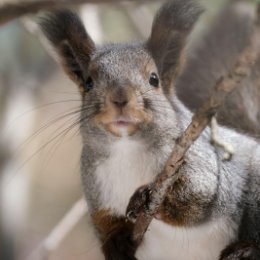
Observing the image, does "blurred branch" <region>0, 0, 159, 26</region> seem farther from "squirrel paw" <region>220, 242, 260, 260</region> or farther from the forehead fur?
"squirrel paw" <region>220, 242, 260, 260</region>

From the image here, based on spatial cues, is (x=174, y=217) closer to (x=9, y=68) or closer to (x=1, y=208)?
(x=1, y=208)

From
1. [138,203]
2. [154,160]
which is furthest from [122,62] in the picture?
[138,203]

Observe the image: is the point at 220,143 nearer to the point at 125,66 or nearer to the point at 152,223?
the point at 152,223

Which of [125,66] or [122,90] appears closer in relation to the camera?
[122,90]

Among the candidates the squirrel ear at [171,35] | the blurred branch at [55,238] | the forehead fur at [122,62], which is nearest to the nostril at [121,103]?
the forehead fur at [122,62]

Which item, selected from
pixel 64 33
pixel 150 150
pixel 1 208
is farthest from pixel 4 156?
pixel 150 150

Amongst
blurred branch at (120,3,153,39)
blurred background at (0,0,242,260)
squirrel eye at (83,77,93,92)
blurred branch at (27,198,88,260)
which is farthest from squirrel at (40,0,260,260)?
blurred branch at (120,3,153,39)
